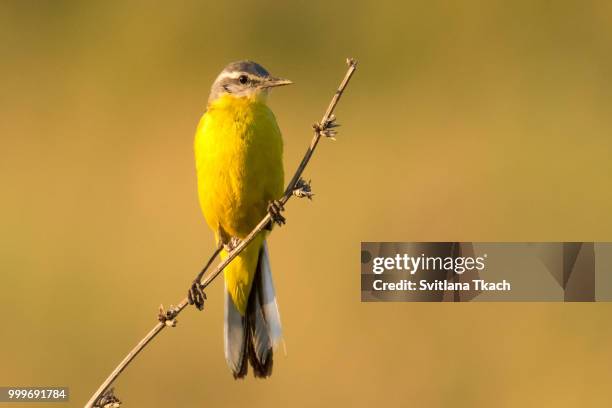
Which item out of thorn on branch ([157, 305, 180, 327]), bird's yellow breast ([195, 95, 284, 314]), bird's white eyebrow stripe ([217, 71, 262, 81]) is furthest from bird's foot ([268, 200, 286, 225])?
thorn on branch ([157, 305, 180, 327])

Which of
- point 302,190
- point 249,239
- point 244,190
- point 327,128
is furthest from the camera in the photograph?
point 244,190

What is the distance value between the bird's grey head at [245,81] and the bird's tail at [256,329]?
0.83m

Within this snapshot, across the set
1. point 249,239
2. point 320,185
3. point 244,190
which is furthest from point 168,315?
point 320,185

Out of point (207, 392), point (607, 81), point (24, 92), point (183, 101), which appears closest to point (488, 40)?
point (607, 81)

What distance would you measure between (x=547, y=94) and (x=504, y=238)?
2994 millimetres

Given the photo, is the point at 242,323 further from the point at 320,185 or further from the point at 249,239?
the point at 320,185

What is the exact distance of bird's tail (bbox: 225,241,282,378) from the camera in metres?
5.26

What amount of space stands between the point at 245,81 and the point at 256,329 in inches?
51.3

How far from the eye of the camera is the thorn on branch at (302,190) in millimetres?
3789

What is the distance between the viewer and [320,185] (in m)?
9.74

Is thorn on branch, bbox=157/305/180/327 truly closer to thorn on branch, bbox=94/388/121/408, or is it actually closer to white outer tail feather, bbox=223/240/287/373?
thorn on branch, bbox=94/388/121/408

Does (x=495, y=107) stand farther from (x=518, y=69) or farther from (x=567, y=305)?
(x=567, y=305)

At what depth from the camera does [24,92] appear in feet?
37.7

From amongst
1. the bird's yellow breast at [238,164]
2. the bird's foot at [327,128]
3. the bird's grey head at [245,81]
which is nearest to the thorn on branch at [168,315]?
the bird's foot at [327,128]
